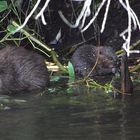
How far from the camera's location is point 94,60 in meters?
8.43

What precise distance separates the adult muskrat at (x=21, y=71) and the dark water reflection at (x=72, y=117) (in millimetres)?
371

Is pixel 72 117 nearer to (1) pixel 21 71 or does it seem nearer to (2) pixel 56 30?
(1) pixel 21 71

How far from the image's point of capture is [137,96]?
6.79 m

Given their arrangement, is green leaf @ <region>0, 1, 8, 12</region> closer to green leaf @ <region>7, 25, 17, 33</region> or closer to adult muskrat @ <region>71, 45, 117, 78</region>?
green leaf @ <region>7, 25, 17, 33</region>

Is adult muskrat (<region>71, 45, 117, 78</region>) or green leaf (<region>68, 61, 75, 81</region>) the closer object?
green leaf (<region>68, 61, 75, 81</region>)

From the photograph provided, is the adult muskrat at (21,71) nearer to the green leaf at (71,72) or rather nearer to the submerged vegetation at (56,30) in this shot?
the green leaf at (71,72)

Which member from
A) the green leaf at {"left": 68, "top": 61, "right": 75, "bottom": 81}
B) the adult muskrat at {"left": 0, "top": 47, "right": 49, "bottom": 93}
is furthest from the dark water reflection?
the green leaf at {"left": 68, "top": 61, "right": 75, "bottom": 81}

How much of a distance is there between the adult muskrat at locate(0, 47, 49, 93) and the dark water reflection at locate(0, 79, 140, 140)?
371mm

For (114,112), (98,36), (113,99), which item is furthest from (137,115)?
(98,36)

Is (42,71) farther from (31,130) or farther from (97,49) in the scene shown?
(31,130)

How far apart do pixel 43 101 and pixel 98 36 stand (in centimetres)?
267

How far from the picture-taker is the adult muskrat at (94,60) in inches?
322

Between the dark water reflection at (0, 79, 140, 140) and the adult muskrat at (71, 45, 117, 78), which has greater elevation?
the adult muskrat at (71, 45, 117, 78)

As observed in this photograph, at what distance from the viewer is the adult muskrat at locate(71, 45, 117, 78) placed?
818 centimetres
